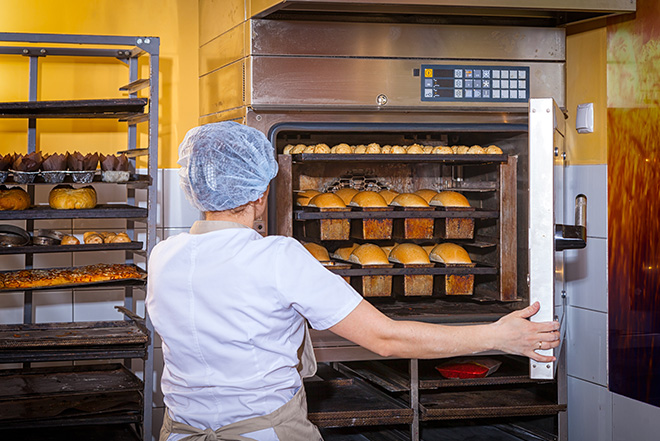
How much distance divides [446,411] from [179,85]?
1.82m

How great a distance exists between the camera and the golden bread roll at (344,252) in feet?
9.06

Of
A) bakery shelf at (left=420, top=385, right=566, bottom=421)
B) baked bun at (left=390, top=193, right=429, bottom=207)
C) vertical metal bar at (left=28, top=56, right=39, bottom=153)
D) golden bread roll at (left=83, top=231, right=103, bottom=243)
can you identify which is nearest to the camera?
bakery shelf at (left=420, top=385, right=566, bottom=421)

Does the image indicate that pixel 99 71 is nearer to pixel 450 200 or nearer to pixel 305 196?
pixel 305 196

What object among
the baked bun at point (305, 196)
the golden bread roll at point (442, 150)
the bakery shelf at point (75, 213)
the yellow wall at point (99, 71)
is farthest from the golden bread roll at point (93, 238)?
the golden bread roll at point (442, 150)

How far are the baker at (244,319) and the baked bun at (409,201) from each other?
98 centimetres

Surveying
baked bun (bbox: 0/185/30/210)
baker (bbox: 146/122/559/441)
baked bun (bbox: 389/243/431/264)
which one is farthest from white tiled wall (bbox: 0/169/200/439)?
baker (bbox: 146/122/559/441)

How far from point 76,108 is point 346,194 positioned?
1089 mm

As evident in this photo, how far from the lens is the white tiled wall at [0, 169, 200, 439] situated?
310 cm

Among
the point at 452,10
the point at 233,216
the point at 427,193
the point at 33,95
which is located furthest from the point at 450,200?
the point at 33,95

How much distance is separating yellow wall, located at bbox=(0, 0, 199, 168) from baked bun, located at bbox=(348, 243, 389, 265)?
106 centimetres

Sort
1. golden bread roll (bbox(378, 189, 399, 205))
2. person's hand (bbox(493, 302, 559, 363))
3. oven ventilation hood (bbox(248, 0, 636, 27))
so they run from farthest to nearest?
golden bread roll (bbox(378, 189, 399, 205)) → oven ventilation hood (bbox(248, 0, 636, 27)) → person's hand (bbox(493, 302, 559, 363))

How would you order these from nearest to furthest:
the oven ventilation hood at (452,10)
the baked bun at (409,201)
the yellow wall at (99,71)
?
the oven ventilation hood at (452,10) → the baked bun at (409,201) → the yellow wall at (99,71)

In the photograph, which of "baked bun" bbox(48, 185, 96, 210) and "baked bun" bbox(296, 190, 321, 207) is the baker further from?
"baked bun" bbox(48, 185, 96, 210)

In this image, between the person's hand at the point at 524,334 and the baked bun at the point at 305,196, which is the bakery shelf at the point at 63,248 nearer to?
the baked bun at the point at 305,196
